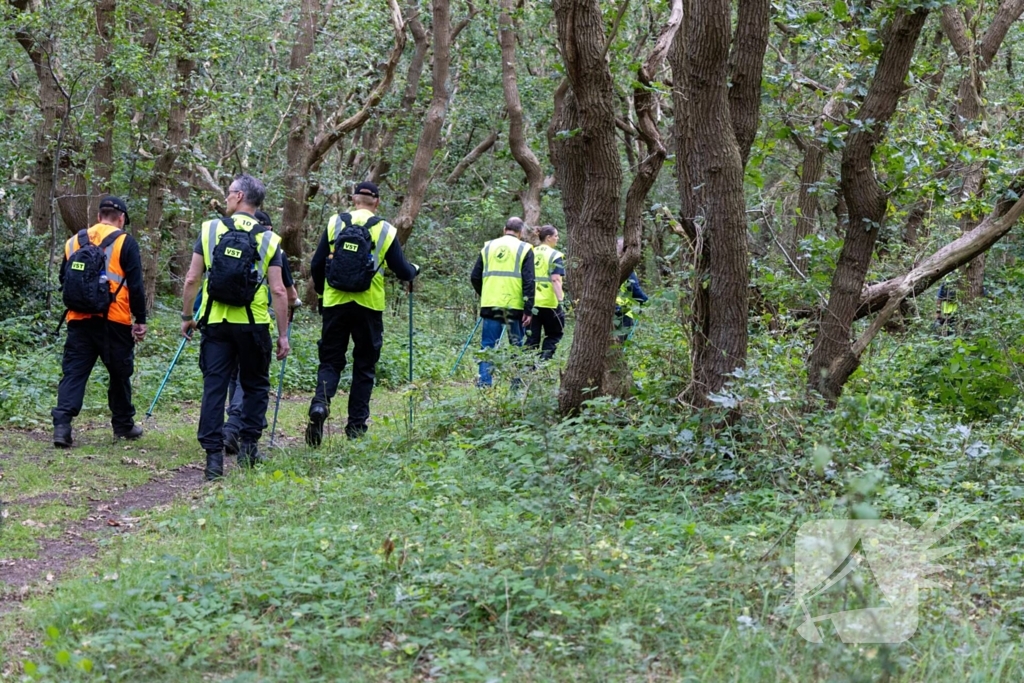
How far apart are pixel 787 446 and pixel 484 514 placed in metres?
2.18

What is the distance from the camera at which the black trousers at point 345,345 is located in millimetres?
9117

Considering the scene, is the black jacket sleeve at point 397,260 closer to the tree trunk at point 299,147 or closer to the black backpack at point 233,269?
the black backpack at point 233,269

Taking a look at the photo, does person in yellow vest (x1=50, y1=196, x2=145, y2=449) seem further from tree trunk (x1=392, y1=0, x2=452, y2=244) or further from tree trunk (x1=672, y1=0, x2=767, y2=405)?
tree trunk (x1=392, y1=0, x2=452, y2=244)

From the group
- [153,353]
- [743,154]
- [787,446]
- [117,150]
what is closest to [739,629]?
[787,446]

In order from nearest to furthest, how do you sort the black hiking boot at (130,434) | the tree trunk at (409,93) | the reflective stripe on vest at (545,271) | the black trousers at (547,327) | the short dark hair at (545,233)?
the black hiking boot at (130,434) → the reflective stripe on vest at (545,271) → the black trousers at (547,327) → the short dark hair at (545,233) → the tree trunk at (409,93)

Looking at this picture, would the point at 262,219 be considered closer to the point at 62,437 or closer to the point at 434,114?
the point at 62,437

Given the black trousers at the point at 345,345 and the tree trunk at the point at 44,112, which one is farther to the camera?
the tree trunk at the point at 44,112

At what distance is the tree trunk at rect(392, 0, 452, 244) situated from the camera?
16.2 metres

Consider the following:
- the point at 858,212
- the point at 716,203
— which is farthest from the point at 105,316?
the point at 858,212

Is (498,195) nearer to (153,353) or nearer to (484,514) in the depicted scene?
(153,353)

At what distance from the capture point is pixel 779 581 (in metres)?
4.90

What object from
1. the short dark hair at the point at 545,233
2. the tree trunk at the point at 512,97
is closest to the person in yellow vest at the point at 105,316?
the short dark hair at the point at 545,233

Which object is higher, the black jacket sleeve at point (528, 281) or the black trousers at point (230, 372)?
the black jacket sleeve at point (528, 281)

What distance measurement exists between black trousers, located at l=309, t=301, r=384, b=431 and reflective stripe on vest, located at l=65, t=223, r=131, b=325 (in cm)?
179
